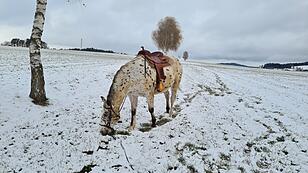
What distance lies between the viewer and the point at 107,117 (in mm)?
7297

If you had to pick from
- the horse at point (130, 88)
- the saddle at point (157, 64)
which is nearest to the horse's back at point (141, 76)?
the horse at point (130, 88)

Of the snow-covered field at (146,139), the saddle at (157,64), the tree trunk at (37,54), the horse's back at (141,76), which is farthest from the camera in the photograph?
the tree trunk at (37,54)

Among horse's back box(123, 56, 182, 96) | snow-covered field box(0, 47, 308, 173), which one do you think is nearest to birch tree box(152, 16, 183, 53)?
snow-covered field box(0, 47, 308, 173)

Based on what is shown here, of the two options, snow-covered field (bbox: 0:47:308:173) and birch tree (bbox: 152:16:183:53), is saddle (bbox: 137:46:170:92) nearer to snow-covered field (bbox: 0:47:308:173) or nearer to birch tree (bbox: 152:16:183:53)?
snow-covered field (bbox: 0:47:308:173)

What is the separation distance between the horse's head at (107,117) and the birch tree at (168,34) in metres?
56.7

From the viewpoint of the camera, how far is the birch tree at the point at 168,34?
205 feet

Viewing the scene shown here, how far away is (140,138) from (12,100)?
4.94 m

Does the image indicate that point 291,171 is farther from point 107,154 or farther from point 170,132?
point 107,154

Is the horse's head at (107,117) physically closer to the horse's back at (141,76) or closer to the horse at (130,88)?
the horse at (130,88)

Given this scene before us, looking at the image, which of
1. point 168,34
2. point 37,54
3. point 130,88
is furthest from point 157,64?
point 168,34

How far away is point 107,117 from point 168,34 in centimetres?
5715

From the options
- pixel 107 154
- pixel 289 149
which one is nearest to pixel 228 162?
pixel 289 149

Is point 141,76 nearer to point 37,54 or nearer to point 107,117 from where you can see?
point 107,117

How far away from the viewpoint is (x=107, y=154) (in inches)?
252
